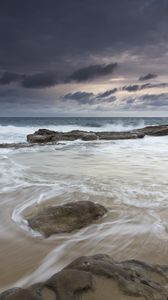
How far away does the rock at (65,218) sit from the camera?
412 cm

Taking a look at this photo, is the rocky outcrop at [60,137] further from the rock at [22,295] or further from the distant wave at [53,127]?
the rock at [22,295]

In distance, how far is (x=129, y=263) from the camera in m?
2.68

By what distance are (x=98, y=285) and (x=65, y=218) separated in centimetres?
211

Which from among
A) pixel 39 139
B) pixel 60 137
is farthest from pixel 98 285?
pixel 60 137

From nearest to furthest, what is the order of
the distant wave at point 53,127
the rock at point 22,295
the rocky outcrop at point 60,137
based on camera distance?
the rock at point 22,295
the rocky outcrop at point 60,137
the distant wave at point 53,127

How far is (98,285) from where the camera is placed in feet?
7.38

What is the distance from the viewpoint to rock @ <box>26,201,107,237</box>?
4.12m

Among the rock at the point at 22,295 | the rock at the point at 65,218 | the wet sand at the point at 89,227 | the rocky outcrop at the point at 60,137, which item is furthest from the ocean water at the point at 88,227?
the rocky outcrop at the point at 60,137

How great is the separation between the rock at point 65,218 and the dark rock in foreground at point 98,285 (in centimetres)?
159

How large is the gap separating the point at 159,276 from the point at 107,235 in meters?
1.44

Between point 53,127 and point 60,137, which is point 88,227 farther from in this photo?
point 53,127

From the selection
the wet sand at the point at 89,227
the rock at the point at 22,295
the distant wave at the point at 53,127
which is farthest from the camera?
→ the distant wave at the point at 53,127

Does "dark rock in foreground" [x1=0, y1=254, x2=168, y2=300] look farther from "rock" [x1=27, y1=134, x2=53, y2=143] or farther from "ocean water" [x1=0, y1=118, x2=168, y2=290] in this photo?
"rock" [x1=27, y1=134, x2=53, y2=143]

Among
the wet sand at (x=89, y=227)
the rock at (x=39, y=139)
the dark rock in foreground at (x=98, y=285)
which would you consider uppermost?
the rock at (x=39, y=139)
